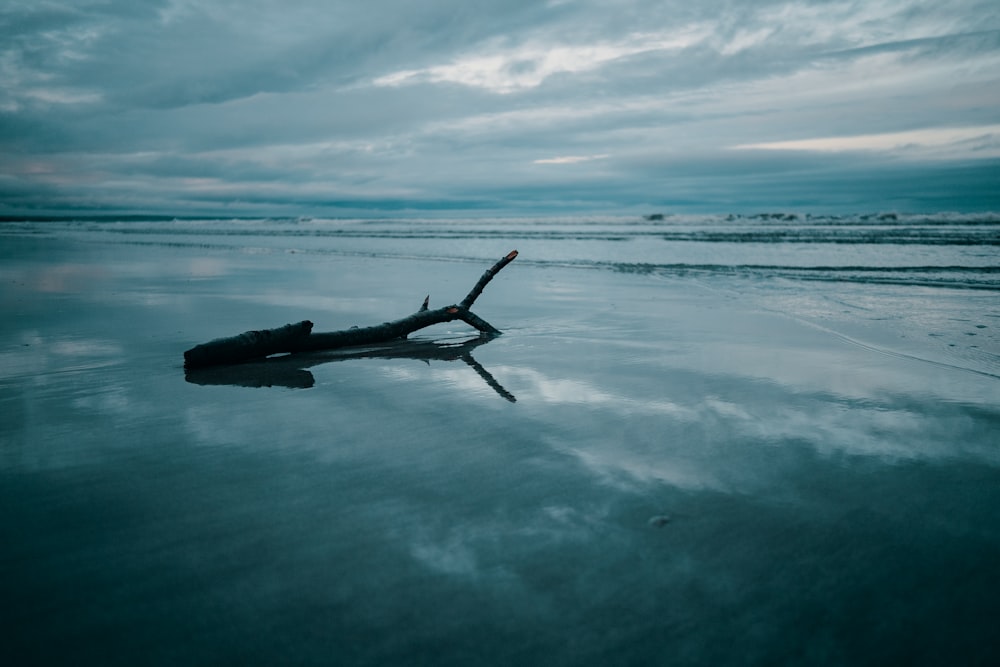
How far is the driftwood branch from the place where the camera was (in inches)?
224

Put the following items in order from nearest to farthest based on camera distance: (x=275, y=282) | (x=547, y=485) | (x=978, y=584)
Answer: (x=978, y=584), (x=547, y=485), (x=275, y=282)

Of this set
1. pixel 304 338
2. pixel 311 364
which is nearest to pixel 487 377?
pixel 311 364

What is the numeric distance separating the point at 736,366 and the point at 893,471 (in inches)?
99.1

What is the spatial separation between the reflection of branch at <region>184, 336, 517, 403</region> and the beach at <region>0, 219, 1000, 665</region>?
50 millimetres

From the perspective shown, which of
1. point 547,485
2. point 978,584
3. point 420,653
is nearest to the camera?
point 420,653

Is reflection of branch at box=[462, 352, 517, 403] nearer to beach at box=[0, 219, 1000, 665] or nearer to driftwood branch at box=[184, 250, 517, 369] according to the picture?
beach at box=[0, 219, 1000, 665]

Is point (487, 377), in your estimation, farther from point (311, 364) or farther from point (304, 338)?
point (304, 338)

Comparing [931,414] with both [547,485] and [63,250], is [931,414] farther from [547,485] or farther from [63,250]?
[63,250]

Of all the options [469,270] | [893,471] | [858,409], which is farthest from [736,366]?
[469,270]

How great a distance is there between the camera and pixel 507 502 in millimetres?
3012

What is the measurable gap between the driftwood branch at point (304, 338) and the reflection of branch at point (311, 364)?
3.1 inches

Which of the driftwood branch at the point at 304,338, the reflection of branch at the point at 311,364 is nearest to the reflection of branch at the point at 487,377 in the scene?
the reflection of branch at the point at 311,364

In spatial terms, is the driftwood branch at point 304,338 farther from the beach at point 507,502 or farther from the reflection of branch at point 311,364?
the beach at point 507,502

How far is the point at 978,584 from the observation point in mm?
2332
